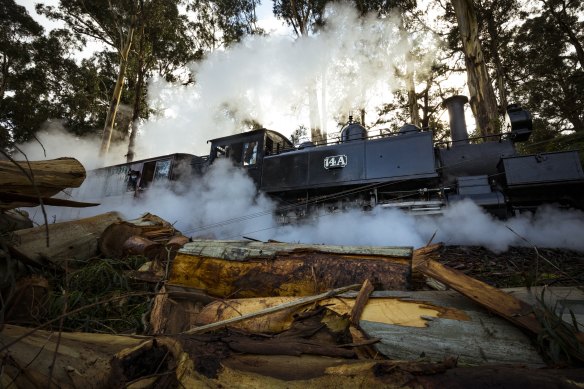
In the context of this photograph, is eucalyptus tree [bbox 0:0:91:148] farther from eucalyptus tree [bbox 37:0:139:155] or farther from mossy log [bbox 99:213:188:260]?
mossy log [bbox 99:213:188:260]

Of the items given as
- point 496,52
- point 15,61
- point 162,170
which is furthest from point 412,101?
point 15,61

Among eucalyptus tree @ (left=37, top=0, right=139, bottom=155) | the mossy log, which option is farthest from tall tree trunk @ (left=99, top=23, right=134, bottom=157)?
the mossy log

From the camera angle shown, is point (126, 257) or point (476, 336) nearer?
point (476, 336)

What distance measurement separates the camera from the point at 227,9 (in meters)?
18.4

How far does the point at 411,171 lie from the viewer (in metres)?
6.38

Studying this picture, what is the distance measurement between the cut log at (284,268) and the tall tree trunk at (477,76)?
340 inches

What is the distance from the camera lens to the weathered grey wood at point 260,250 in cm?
248

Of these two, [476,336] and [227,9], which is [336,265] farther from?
[227,9]

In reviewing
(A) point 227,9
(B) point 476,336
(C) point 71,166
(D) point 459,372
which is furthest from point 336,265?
(A) point 227,9

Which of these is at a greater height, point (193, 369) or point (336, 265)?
point (336, 265)

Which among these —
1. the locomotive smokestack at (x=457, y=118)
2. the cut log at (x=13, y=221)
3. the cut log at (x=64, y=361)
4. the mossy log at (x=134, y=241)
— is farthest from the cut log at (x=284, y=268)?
the locomotive smokestack at (x=457, y=118)

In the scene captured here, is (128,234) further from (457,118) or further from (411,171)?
(457,118)

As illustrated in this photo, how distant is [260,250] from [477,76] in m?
10.1

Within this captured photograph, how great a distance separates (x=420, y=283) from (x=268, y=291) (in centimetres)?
123
